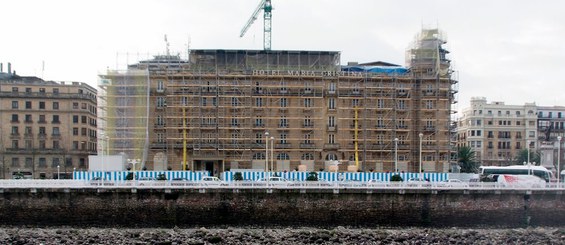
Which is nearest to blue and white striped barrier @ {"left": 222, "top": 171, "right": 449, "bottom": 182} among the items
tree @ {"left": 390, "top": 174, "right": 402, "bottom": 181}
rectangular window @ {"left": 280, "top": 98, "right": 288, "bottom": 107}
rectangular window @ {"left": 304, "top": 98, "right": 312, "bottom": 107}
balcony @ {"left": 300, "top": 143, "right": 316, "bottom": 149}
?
tree @ {"left": 390, "top": 174, "right": 402, "bottom": 181}

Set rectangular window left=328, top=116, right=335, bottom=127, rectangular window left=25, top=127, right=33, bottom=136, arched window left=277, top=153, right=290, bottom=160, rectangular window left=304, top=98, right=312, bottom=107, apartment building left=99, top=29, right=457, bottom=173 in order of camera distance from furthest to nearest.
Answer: rectangular window left=25, top=127, right=33, bottom=136 → rectangular window left=328, top=116, right=335, bottom=127 → rectangular window left=304, top=98, right=312, bottom=107 → arched window left=277, top=153, right=290, bottom=160 → apartment building left=99, top=29, right=457, bottom=173

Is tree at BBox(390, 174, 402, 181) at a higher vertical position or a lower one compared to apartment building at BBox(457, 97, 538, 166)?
lower

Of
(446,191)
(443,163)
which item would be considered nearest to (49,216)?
(446,191)

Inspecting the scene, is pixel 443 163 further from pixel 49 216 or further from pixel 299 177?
pixel 49 216

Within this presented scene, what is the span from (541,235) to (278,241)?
17.1 meters

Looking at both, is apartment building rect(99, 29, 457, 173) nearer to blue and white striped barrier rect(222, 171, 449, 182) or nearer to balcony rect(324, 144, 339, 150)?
balcony rect(324, 144, 339, 150)

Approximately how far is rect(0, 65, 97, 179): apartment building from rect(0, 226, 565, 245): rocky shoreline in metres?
41.5

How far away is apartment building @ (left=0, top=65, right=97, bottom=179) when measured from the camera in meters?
80.1

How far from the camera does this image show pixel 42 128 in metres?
82.1

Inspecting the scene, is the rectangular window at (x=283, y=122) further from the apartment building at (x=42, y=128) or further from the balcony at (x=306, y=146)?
the apartment building at (x=42, y=128)

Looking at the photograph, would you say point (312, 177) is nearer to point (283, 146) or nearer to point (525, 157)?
point (283, 146)

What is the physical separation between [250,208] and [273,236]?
591cm

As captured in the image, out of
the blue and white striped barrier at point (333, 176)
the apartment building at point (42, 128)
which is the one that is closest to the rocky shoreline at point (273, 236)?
the blue and white striped barrier at point (333, 176)

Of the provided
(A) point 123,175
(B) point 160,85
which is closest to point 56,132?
(B) point 160,85
